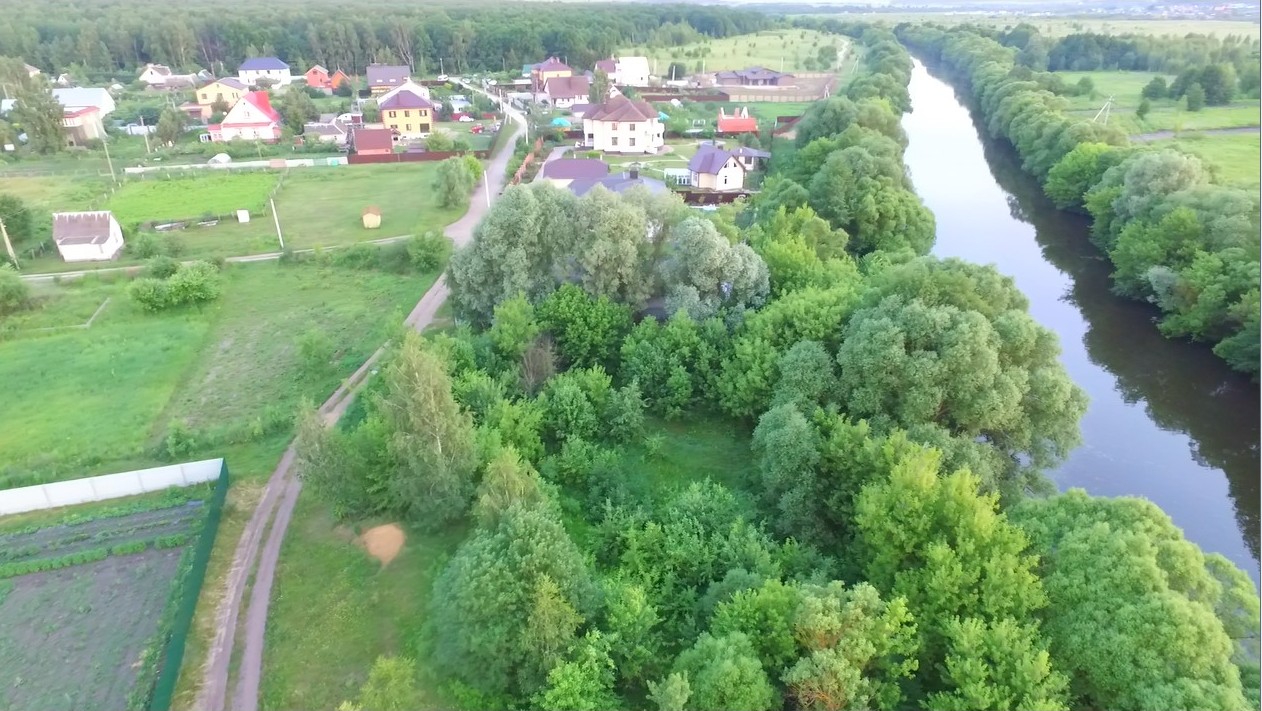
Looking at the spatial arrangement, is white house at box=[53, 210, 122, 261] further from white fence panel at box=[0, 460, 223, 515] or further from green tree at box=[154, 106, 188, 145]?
green tree at box=[154, 106, 188, 145]

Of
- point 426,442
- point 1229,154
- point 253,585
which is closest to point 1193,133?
point 1229,154

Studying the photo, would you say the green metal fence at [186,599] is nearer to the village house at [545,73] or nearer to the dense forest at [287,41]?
the village house at [545,73]

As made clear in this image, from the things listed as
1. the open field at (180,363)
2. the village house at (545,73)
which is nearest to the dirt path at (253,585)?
the open field at (180,363)

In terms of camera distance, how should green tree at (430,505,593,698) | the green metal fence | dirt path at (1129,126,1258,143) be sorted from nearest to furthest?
green tree at (430,505,593,698), the green metal fence, dirt path at (1129,126,1258,143)

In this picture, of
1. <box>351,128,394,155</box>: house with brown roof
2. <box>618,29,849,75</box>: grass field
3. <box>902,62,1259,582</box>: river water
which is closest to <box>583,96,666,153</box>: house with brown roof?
<box>351,128,394,155</box>: house with brown roof

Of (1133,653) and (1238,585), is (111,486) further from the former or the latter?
(1238,585)
